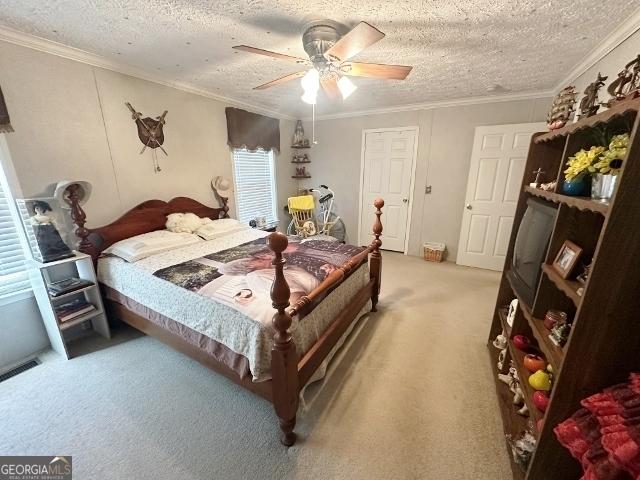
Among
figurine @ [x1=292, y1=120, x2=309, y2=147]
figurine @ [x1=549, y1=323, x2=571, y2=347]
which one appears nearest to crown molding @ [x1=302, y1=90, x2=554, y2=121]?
figurine @ [x1=292, y1=120, x2=309, y2=147]

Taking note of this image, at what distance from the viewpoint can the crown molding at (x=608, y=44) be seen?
1610mm

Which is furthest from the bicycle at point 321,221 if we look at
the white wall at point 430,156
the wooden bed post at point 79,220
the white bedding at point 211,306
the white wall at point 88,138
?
the wooden bed post at point 79,220

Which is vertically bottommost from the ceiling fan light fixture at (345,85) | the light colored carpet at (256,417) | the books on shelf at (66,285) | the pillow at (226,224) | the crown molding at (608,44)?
the light colored carpet at (256,417)

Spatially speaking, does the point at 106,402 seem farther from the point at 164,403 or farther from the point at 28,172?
the point at 28,172

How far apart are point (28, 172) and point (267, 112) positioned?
2.98m

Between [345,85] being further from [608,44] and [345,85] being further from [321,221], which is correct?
[321,221]

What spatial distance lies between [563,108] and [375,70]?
111 centimetres

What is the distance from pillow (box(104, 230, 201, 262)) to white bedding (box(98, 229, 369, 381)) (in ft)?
0.18

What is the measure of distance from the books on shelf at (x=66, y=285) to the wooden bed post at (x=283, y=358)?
1.90 m

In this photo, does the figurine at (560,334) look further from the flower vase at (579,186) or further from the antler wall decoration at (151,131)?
the antler wall decoration at (151,131)

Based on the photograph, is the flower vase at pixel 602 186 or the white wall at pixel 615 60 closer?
the flower vase at pixel 602 186

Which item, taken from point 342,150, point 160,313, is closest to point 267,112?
point 342,150

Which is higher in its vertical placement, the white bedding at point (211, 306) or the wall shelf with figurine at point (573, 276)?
the wall shelf with figurine at point (573, 276)

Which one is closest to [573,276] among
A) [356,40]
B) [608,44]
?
[356,40]
